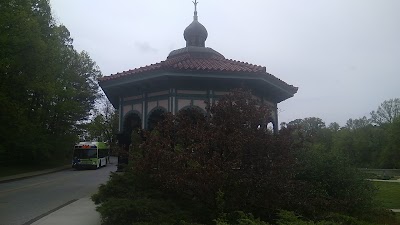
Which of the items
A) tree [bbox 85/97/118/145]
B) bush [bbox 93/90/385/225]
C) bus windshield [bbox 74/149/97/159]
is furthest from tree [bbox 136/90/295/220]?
tree [bbox 85/97/118/145]

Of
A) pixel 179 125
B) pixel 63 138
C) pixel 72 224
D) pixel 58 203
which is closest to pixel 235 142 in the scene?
pixel 179 125

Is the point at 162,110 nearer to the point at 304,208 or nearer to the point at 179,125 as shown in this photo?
the point at 179,125

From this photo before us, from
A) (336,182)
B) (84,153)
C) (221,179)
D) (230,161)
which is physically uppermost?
(84,153)

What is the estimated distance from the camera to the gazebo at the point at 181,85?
40.2 ft

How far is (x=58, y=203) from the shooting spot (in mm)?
14070

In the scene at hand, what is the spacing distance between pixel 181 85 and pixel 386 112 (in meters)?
73.6

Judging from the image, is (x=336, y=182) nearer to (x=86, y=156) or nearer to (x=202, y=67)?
(x=202, y=67)

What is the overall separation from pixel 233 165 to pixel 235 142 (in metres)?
0.45

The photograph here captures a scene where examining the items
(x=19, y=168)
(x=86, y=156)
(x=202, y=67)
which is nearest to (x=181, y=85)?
(x=202, y=67)

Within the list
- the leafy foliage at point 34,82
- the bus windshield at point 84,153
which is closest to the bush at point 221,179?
the leafy foliage at point 34,82

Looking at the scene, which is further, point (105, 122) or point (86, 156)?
point (105, 122)

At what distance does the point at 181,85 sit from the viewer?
41.5 ft

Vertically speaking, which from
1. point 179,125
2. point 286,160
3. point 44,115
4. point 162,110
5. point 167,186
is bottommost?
point 167,186

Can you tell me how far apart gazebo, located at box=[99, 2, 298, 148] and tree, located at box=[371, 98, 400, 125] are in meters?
67.9
